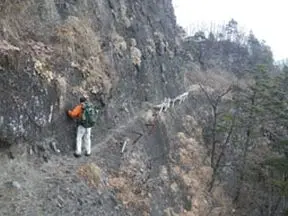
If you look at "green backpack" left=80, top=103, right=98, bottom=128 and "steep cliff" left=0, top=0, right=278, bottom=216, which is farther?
"green backpack" left=80, top=103, right=98, bottom=128

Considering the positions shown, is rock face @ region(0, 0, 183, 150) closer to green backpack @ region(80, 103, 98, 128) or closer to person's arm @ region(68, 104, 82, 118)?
person's arm @ region(68, 104, 82, 118)

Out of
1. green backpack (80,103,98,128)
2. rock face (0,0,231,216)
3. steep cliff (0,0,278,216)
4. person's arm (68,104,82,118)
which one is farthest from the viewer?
person's arm (68,104,82,118)

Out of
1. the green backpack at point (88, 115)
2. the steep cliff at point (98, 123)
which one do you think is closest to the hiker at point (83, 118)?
the green backpack at point (88, 115)

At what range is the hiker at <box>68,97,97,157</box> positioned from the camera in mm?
13492

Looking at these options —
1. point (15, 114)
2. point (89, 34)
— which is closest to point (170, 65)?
point (89, 34)

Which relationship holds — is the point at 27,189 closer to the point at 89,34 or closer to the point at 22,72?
the point at 22,72

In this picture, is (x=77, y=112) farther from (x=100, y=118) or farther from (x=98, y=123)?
(x=100, y=118)

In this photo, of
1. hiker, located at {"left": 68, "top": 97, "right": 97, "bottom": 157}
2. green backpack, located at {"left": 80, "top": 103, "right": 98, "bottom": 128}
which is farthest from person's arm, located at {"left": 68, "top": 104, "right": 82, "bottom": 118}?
green backpack, located at {"left": 80, "top": 103, "right": 98, "bottom": 128}

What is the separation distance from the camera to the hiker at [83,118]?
1349 centimetres

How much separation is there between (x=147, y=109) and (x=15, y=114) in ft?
42.4

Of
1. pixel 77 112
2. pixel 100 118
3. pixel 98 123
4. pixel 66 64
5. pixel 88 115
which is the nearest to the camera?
pixel 88 115

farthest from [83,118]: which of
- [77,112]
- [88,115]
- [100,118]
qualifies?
[100,118]

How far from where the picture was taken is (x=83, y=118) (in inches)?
531

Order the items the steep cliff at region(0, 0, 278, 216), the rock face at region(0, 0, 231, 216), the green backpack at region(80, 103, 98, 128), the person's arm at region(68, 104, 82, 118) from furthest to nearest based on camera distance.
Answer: the person's arm at region(68, 104, 82, 118)
the green backpack at region(80, 103, 98, 128)
the rock face at region(0, 0, 231, 216)
the steep cliff at region(0, 0, 278, 216)
